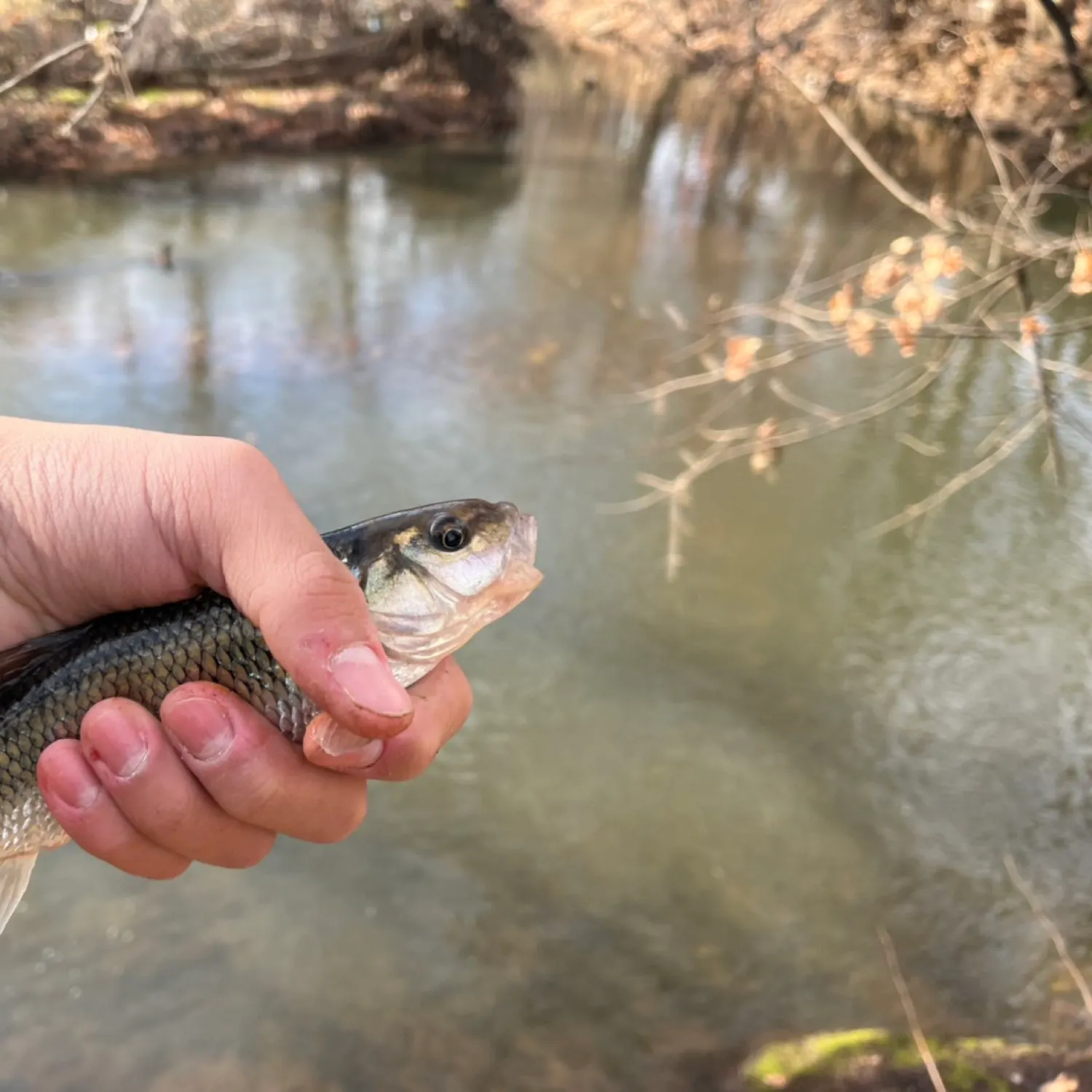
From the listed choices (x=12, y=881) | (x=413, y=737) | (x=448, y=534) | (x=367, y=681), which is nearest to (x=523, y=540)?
(x=448, y=534)

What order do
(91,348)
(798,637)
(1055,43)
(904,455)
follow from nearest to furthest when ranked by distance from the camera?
(798,637) < (904,455) < (91,348) < (1055,43)

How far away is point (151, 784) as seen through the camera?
2.00m

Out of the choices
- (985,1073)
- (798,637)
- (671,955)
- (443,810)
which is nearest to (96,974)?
(443,810)

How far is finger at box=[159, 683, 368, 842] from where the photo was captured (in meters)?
1.91

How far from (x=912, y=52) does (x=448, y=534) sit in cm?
2134

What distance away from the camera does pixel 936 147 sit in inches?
744

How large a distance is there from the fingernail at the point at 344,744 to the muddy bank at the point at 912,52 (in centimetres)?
802

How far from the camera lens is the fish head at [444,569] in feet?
6.25

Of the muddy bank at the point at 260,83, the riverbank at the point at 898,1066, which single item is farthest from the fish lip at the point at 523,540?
the muddy bank at the point at 260,83

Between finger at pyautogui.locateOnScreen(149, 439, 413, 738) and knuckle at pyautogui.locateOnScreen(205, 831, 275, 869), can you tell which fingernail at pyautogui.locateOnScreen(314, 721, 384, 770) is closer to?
finger at pyautogui.locateOnScreen(149, 439, 413, 738)

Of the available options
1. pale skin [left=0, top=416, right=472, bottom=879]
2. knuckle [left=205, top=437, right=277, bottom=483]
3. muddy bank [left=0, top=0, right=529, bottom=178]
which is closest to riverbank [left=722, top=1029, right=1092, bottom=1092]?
pale skin [left=0, top=416, right=472, bottom=879]

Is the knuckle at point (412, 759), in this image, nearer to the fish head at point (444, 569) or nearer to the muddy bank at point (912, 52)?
the fish head at point (444, 569)

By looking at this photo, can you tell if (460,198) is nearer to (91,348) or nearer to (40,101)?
(40,101)

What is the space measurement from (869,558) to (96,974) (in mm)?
5176
